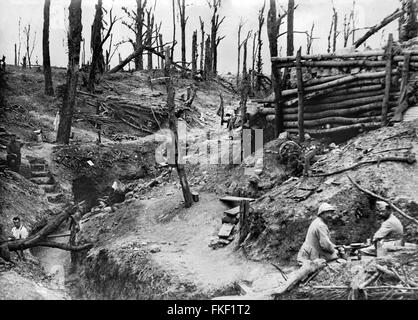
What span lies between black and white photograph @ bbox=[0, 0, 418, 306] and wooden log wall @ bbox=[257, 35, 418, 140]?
0.04 m

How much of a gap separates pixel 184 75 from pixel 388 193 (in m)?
23.7

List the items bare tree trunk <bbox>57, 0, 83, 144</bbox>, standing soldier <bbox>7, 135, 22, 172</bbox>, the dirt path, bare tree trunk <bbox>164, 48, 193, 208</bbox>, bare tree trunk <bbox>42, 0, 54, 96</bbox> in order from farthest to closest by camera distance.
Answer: bare tree trunk <bbox>42, 0, 54, 96</bbox>, bare tree trunk <bbox>57, 0, 83, 144</bbox>, standing soldier <bbox>7, 135, 22, 172</bbox>, bare tree trunk <bbox>164, 48, 193, 208</bbox>, the dirt path

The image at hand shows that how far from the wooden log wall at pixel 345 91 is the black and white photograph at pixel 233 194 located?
0.04 m

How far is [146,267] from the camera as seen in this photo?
336 inches

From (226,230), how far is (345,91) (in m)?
4.92

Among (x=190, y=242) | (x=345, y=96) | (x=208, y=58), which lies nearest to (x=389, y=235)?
(x=190, y=242)

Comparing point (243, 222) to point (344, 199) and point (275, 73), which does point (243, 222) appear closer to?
point (344, 199)

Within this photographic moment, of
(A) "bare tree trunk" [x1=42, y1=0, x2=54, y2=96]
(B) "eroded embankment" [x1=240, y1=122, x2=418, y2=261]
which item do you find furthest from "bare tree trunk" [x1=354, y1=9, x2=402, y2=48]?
(A) "bare tree trunk" [x1=42, y1=0, x2=54, y2=96]

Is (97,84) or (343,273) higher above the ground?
(97,84)

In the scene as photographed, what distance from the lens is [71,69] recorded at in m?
14.3

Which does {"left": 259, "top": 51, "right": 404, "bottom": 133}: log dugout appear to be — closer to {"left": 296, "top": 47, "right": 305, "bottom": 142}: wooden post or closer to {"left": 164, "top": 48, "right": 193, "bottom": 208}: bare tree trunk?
{"left": 296, "top": 47, "right": 305, "bottom": 142}: wooden post

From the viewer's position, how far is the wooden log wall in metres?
10.4
